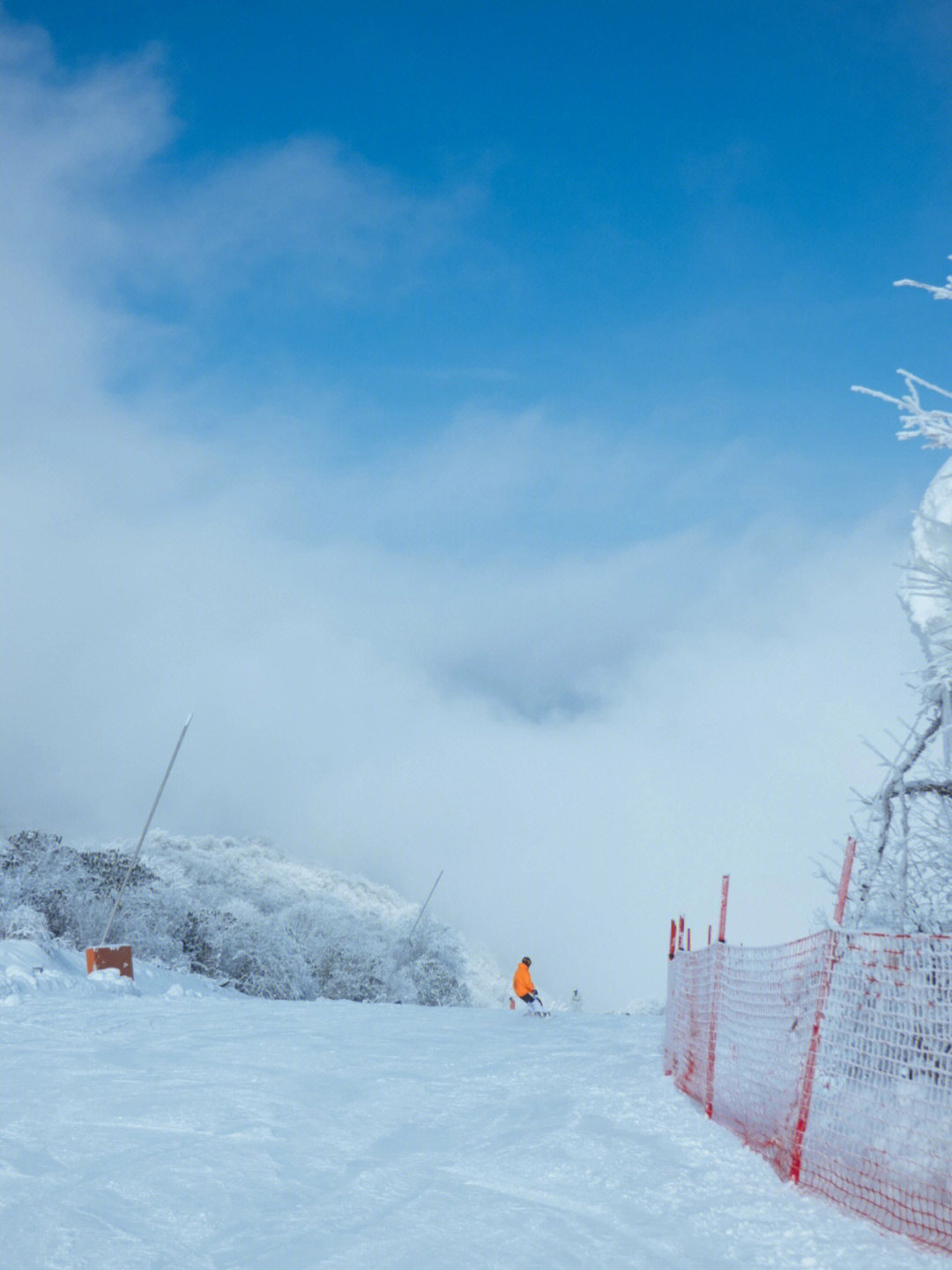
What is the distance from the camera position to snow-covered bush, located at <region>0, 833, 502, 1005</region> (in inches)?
1211

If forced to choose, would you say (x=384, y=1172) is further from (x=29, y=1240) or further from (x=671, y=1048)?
(x=671, y=1048)

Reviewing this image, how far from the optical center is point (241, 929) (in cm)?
4047

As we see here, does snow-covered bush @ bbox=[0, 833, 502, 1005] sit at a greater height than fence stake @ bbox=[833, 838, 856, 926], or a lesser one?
lesser

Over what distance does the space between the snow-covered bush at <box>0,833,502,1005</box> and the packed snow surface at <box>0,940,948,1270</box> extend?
19977mm

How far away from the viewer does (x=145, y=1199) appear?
4.62 metres

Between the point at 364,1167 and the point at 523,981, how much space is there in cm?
1384

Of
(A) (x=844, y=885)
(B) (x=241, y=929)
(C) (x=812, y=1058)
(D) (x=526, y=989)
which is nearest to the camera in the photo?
(C) (x=812, y=1058)

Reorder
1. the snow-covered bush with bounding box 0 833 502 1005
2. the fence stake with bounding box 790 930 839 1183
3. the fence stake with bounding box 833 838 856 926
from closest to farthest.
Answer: the fence stake with bounding box 790 930 839 1183 → the fence stake with bounding box 833 838 856 926 → the snow-covered bush with bounding box 0 833 502 1005

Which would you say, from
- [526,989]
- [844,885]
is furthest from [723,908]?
[526,989]

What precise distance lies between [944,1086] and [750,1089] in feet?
6.76

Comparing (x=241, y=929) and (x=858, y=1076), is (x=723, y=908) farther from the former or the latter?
(x=241, y=929)

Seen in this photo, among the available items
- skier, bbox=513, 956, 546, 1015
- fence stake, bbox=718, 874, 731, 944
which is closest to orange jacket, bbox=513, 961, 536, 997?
skier, bbox=513, 956, 546, 1015

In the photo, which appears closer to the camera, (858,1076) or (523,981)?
(858,1076)

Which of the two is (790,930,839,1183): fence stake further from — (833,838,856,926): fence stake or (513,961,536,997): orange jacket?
(513,961,536,997): orange jacket
